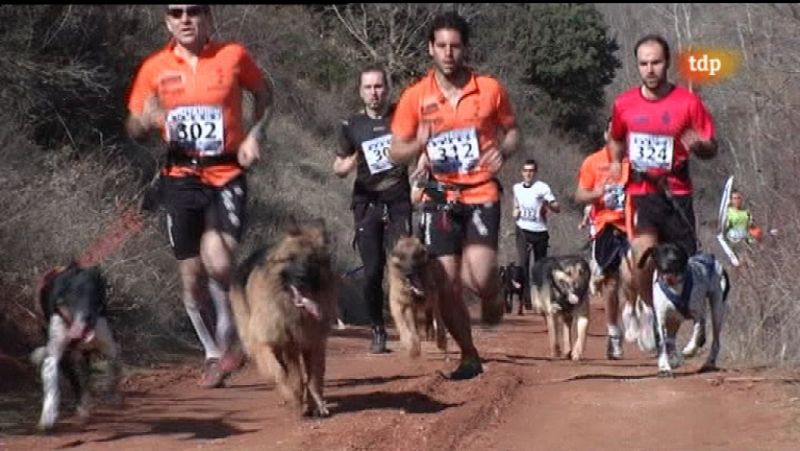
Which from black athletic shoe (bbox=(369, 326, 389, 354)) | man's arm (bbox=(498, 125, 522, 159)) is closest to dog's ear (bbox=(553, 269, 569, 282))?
black athletic shoe (bbox=(369, 326, 389, 354))

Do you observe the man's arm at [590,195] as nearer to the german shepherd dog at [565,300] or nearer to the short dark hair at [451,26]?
the german shepherd dog at [565,300]

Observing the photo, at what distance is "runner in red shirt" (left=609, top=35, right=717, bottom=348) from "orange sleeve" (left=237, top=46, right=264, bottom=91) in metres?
2.63

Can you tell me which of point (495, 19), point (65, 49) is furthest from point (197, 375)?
point (495, 19)

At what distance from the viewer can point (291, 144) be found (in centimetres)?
2581

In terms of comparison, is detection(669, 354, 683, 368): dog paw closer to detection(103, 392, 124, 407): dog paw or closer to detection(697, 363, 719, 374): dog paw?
detection(697, 363, 719, 374): dog paw

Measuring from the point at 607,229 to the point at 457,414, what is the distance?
4266 millimetres

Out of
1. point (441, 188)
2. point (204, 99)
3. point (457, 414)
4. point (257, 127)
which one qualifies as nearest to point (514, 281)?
point (441, 188)

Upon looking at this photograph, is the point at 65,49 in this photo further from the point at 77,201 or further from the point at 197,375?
the point at 197,375

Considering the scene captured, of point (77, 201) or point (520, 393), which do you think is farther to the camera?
point (77, 201)

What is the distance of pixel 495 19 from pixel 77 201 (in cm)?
3446

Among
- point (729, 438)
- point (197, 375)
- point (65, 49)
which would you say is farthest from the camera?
point (65, 49)

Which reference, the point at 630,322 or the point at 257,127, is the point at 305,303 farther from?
the point at 630,322

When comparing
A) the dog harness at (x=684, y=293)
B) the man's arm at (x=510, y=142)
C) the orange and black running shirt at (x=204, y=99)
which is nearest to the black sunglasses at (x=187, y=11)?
the orange and black running shirt at (x=204, y=99)

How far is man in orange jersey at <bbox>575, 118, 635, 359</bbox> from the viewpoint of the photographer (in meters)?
11.5
